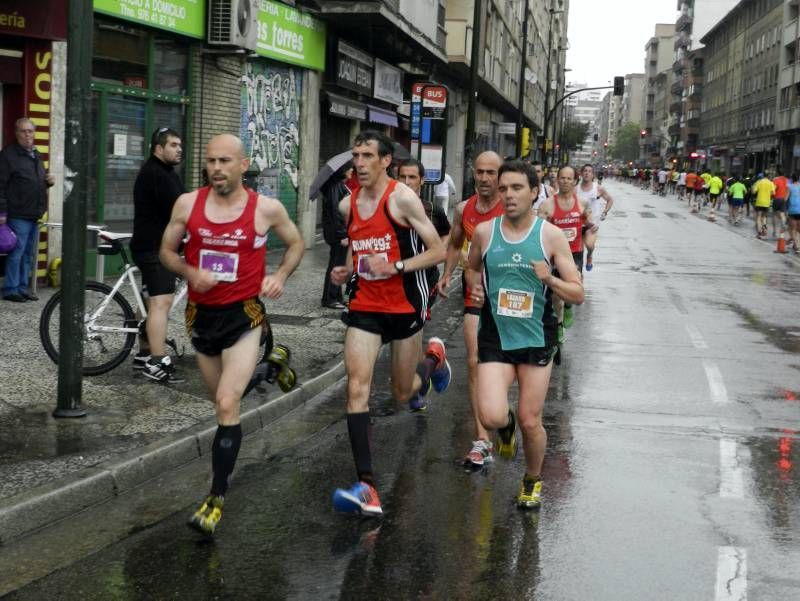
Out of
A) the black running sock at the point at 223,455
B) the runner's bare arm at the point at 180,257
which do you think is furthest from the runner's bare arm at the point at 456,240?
the black running sock at the point at 223,455

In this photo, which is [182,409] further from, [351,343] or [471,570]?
[471,570]

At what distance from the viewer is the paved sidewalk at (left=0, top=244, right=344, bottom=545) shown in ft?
19.1

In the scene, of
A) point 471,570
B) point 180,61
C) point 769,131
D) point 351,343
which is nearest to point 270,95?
point 180,61

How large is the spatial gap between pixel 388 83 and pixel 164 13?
13.3 m

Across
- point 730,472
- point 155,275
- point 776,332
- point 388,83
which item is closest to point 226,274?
point 155,275

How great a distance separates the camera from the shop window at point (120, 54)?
48.1ft

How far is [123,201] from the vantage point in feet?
51.2

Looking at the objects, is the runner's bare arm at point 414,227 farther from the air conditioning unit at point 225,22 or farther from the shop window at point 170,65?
the air conditioning unit at point 225,22

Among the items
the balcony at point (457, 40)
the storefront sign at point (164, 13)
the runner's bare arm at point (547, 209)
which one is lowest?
the runner's bare arm at point (547, 209)

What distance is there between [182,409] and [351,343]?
2056 mm

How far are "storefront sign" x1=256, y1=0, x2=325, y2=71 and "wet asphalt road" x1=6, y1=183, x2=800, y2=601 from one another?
35.4ft

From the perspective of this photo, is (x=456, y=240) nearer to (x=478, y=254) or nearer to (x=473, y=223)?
(x=473, y=223)

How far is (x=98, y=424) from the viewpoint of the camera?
7.27 m

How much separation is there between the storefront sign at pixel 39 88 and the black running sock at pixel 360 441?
341 inches
